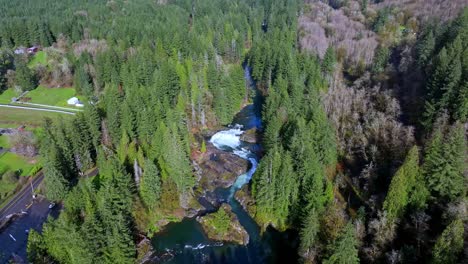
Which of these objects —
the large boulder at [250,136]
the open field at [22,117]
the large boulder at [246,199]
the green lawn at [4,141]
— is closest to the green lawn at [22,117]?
the open field at [22,117]

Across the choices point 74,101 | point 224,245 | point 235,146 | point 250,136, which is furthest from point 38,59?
point 224,245

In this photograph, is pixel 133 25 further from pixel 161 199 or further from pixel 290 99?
pixel 161 199

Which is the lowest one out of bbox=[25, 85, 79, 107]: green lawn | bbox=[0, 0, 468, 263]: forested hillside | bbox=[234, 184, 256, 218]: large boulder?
bbox=[25, 85, 79, 107]: green lawn

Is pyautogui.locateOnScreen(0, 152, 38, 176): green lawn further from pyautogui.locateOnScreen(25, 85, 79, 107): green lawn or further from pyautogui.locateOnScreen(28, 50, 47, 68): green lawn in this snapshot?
pyautogui.locateOnScreen(28, 50, 47, 68): green lawn

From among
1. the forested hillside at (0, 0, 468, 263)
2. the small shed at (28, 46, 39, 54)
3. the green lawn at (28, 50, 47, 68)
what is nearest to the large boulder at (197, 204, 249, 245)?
the forested hillside at (0, 0, 468, 263)

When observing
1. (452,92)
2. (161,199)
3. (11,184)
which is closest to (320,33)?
(452,92)

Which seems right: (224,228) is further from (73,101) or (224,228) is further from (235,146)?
(73,101)

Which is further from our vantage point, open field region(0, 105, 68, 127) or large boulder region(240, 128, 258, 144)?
open field region(0, 105, 68, 127)

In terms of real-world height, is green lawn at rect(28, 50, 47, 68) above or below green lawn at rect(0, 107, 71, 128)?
above
